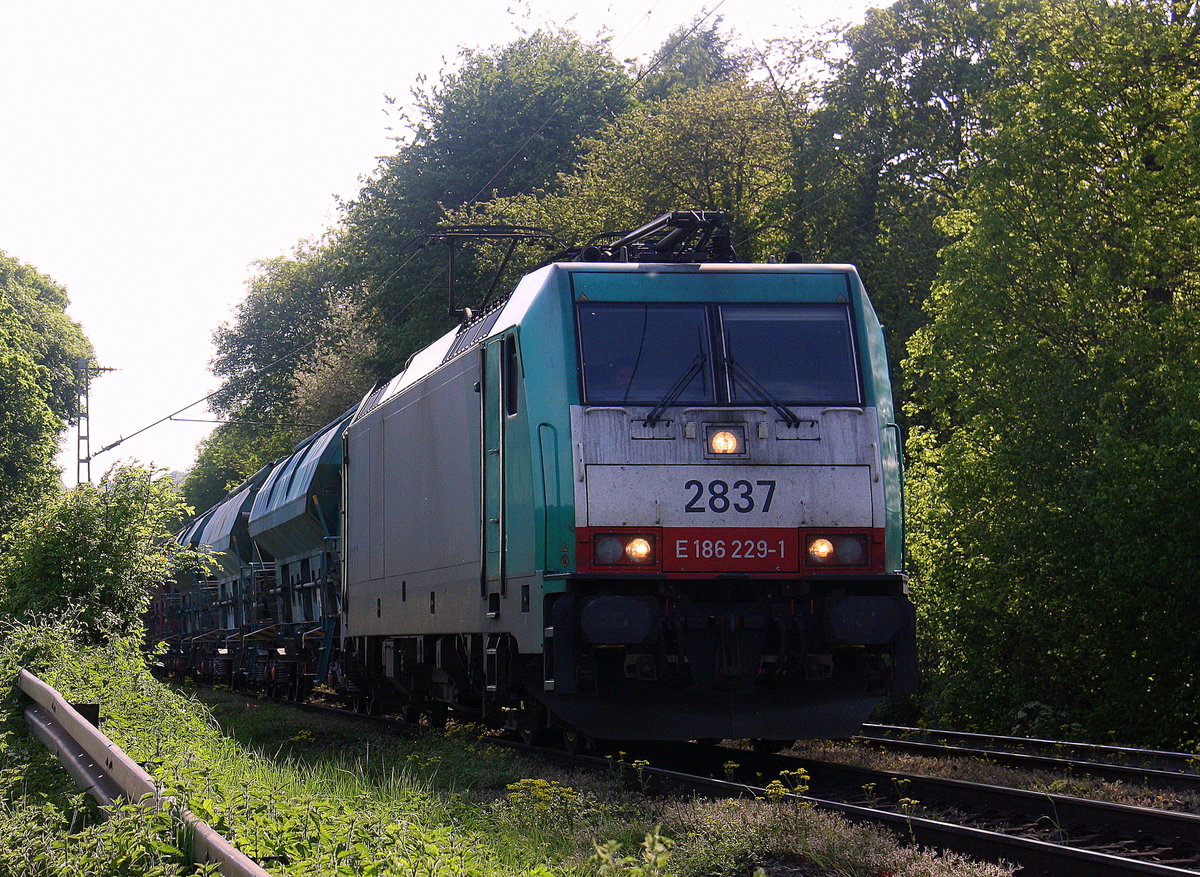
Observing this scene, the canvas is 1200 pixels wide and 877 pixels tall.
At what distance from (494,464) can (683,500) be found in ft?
5.75

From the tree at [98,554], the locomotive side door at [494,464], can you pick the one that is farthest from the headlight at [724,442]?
the tree at [98,554]

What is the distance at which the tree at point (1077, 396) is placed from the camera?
1431 centimetres

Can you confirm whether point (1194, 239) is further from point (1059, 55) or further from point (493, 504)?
point (493, 504)

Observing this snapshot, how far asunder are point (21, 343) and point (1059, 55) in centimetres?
3231

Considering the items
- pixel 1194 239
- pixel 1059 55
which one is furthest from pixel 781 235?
pixel 1194 239

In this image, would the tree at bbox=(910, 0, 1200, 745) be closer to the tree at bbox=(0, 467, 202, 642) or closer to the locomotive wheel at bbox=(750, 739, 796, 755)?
the locomotive wheel at bbox=(750, 739, 796, 755)

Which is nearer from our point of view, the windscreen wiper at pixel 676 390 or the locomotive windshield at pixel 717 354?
the windscreen wiper at pixel 676 390

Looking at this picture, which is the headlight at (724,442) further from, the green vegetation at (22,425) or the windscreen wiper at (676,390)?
the green vegetation at (22,425)

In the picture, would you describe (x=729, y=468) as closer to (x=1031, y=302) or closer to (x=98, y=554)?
(x=1031, y=302)

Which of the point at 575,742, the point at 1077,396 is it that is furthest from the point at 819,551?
the point at 1077,396

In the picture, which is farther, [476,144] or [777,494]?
[476,144]

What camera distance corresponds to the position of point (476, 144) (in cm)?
4431

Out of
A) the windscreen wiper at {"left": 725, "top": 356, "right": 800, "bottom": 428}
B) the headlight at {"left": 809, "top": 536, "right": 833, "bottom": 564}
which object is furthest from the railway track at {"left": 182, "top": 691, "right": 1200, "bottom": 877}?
the windscreen wiper at {"left": 725, "top": 356, "right": 800, "bottom": 428}

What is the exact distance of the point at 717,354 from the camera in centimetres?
1002
